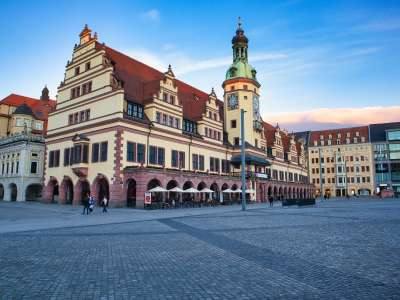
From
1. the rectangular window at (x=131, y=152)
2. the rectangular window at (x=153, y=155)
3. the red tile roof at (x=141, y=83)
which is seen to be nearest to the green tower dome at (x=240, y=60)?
the red tile roof at (x=141, y=83)

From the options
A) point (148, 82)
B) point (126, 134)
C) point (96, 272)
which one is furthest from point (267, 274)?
point (148, 82)

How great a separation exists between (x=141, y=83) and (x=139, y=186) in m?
16.2

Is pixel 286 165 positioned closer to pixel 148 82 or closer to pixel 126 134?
pixel 148 82

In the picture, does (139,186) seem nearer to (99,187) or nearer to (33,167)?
(99,187)

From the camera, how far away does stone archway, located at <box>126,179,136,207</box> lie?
3926 cm

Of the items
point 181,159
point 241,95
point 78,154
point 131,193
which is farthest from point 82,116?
point 241,95

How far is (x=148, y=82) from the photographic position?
152ft

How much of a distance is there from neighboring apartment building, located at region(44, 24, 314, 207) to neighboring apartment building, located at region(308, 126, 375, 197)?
200 feet

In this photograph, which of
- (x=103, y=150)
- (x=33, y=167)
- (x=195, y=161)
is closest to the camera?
(x=103, y=150)

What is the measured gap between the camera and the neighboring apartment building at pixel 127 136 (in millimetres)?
38656

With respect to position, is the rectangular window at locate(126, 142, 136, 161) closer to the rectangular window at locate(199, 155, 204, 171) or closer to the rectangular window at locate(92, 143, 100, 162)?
the rectangular window at locate(92, 143, 100, 162)

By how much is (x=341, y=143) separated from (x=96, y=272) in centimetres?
11370

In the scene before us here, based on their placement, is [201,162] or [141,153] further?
[201,162]

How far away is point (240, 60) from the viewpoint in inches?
2525
